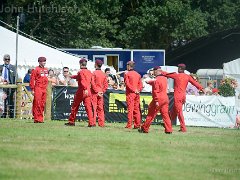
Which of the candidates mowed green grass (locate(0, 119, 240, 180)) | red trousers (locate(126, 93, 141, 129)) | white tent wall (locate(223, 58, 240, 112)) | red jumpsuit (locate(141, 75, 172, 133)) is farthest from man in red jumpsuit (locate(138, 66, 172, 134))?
white tent wall (locate(223, 58, 240, 112))

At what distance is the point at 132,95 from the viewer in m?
25.4

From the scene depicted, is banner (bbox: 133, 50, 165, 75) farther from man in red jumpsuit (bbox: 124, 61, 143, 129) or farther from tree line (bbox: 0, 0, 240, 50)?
man in red jumpsuit (bbox: 124, 61, 143, 129)

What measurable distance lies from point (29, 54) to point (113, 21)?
22.7 meters

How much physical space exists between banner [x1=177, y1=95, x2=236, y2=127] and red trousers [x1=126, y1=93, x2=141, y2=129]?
13.6ft

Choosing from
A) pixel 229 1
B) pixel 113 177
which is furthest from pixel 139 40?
pixel 113 177

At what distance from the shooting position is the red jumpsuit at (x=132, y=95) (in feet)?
82.9

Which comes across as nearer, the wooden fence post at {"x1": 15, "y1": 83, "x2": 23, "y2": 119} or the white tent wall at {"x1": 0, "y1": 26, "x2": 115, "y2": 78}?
the wooden fence post at {"x1": 15, "y1": 83, "x2": 23, "y2": 119}

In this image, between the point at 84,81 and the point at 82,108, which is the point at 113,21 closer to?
the point at 82,108

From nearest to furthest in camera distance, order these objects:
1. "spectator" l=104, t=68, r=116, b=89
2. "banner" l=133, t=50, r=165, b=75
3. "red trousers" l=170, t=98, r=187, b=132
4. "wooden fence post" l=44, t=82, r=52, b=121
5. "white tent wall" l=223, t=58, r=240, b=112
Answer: "red trousers" l=170, t=98, r=187, b=132 → "wooden fence post" l=44, t=82, r=52, b=121 → "spectator" l=104, t=68, r=116, b=89 → "white tent wall" l=223, t=58, r=240, b=112 → "banner" l=133, t=50, r=165, b=75

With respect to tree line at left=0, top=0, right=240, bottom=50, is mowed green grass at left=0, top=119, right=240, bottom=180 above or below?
below

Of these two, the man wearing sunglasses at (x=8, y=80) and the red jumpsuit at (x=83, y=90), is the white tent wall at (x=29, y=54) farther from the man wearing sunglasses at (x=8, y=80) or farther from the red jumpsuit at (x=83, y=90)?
the red jumpsuit at (x=83, y=90)

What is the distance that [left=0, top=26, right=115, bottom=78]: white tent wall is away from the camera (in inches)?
1238

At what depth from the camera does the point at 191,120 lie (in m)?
29.5

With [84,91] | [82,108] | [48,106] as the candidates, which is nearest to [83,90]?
[84,91]
